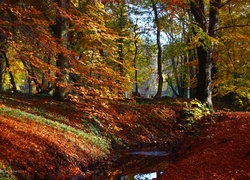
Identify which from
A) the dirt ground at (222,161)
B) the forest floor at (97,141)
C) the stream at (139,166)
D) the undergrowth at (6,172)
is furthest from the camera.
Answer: the stream at (139,166)

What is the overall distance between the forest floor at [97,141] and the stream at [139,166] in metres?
0.44

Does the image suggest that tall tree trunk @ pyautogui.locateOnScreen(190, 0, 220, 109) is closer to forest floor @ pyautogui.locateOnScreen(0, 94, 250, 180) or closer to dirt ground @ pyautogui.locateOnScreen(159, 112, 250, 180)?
forest floor @ pyautogui.locateOnScreen(0, 94, 250, 180)

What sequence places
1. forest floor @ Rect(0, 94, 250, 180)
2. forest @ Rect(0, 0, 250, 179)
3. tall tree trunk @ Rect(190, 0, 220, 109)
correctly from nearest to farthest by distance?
forest floor @ Rect(0, 94, 250, 180) → forest @ Rect(0, 0, 250, 179) → tall tree trunk @ Rect(190, 0, 220, 109)

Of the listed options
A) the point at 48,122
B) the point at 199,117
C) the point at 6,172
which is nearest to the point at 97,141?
the point at 48,122

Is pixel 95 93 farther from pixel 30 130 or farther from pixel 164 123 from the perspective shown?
pixel 164 123

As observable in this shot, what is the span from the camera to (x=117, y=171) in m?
10.8

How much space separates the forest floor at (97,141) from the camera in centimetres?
765

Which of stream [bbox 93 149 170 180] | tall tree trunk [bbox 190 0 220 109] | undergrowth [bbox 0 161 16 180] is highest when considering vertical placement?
Result: tall tree trunk [bbox 190 0 220 109]

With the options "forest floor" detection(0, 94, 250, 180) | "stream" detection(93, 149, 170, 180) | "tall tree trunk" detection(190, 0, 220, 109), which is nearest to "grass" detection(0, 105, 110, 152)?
"forest floor" detection(0, 94, 250, 180)

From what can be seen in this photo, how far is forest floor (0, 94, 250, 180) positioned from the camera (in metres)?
7.65

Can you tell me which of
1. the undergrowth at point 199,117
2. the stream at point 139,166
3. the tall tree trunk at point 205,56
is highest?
the tall tree trunk at point 205,56

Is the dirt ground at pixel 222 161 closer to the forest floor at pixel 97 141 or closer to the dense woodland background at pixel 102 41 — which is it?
the forest floor at pixel 97 141

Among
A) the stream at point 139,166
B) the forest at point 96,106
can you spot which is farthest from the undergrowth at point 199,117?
the stream at point 139,166

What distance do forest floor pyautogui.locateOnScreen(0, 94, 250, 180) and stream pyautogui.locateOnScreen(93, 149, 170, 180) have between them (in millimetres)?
436
